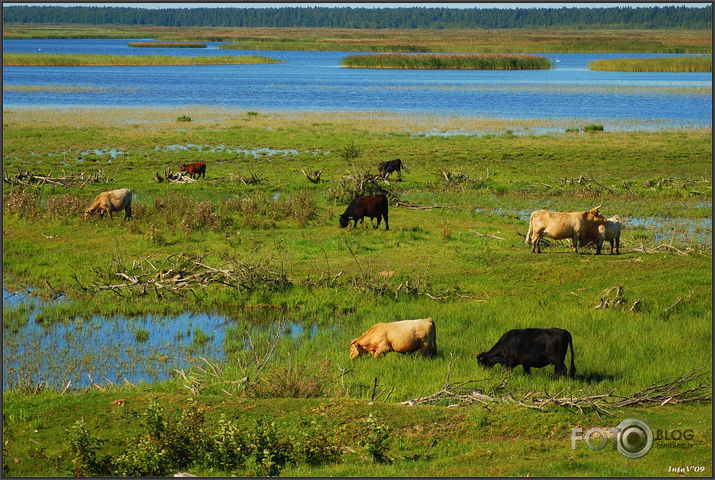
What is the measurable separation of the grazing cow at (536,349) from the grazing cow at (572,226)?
7046 millimetres

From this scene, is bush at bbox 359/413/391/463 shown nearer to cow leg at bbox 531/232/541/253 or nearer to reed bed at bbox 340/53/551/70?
cow leg at bbox 531/232/541/253

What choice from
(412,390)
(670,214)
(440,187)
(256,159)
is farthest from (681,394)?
(256,159)

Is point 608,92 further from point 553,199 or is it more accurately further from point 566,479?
point 566,479

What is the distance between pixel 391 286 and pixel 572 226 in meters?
4.54

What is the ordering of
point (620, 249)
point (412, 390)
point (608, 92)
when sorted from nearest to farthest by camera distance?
point (412, 390) → point (620, 249) → point (608, 92)

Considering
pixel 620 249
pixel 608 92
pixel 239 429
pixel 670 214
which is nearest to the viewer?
pixel 239 429

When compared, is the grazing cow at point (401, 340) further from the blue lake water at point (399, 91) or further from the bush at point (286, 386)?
the blue lake water at point (399, 91)

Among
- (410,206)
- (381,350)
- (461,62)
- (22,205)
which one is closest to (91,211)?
(22,205)

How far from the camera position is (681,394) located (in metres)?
11.0

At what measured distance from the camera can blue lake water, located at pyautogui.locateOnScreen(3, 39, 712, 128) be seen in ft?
192

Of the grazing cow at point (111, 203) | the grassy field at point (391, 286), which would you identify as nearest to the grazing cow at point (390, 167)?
the grassy field at point (391, 286)

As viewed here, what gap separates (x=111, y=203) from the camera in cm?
2284

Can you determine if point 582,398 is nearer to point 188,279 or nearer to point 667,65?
point 188,279

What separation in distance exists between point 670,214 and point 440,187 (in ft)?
25.2
